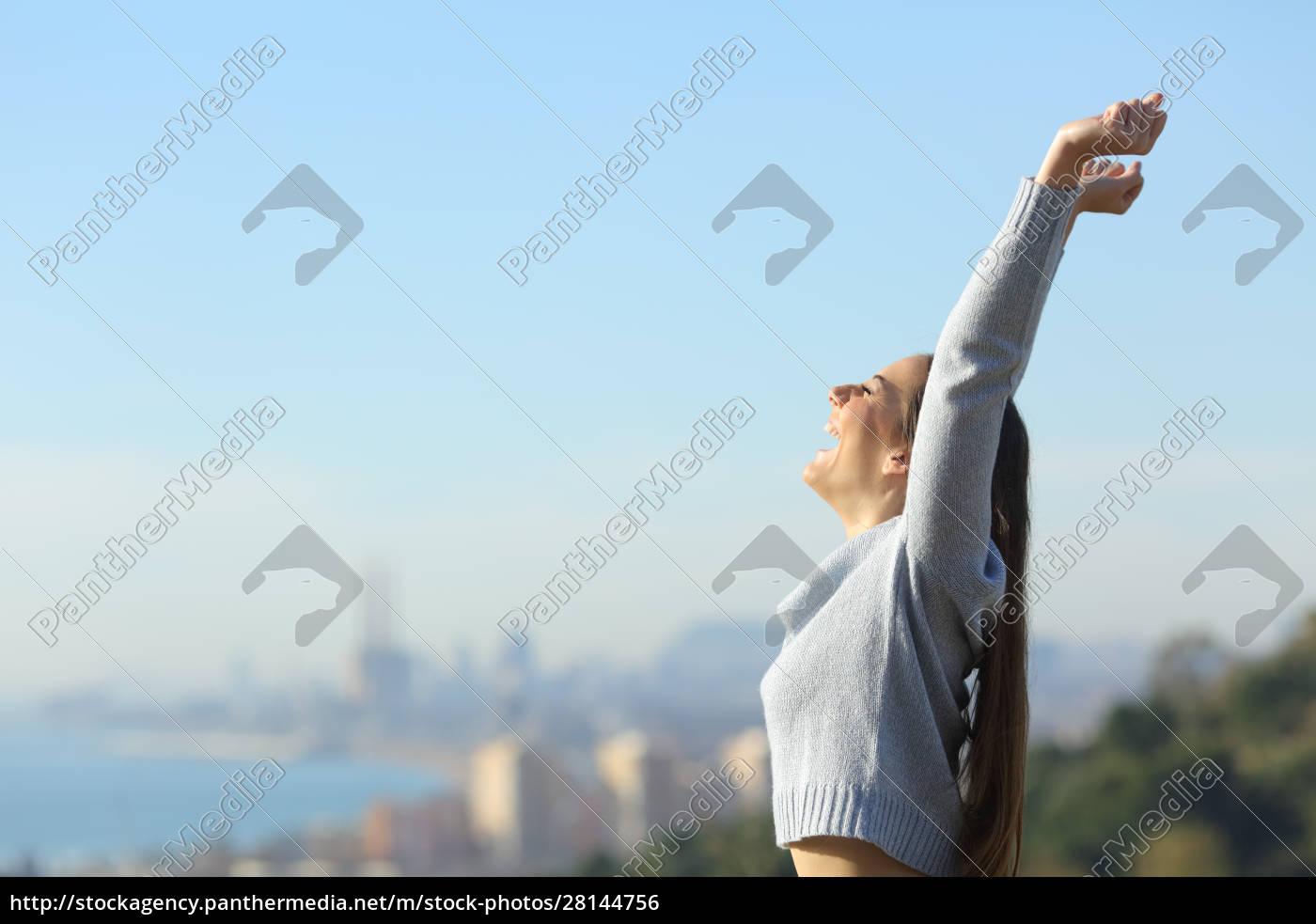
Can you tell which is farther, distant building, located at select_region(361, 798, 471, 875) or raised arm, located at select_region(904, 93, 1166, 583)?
distant building, located at select_region(361, 798, 471, 875)

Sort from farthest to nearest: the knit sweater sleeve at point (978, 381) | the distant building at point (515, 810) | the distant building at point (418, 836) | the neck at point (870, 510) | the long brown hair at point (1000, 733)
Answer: the distant building at point (515, 810), the distant building at point (418, 836), the neck at point (870, 510), the long brown hair at point (1000, 733), the knit sweater sleeve at point (978, 381)

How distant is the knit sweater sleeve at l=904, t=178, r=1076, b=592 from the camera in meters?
1.71

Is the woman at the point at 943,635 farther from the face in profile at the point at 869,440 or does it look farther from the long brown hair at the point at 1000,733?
the face in profile at the point at 869,440

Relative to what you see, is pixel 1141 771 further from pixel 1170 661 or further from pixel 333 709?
pixel 333 709

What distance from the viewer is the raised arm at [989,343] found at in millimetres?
1707

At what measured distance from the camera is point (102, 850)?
8219cm

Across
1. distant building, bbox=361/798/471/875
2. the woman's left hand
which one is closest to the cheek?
the woman's left hand

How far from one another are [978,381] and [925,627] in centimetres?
36

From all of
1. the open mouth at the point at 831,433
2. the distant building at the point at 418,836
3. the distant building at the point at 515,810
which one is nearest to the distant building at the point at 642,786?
the distant building at the point at 515,810

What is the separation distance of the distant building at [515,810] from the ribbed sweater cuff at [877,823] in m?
53.4

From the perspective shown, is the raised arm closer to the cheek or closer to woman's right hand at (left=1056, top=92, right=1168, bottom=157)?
woman's right hand at (left=1056, top=92, right=1168, bottom=157)

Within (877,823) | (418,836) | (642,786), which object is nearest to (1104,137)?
(877,823)

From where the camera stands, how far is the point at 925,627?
1.79 m

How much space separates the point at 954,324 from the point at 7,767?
102278mm
